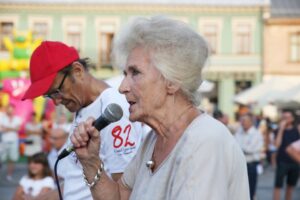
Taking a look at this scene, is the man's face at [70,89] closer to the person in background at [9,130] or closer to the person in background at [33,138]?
the person in background at [9,130]

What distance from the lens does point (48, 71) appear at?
3.38 meters

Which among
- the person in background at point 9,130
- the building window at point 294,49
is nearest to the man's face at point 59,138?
the person in background at point 9,130

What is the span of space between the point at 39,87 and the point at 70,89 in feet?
0.66

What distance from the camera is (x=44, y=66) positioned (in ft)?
11.1

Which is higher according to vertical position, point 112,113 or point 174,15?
point 112,113

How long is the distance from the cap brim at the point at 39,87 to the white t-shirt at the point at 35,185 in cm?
366

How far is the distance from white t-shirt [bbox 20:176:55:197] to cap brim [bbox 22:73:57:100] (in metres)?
3.66

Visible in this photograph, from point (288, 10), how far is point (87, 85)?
34.8 metres

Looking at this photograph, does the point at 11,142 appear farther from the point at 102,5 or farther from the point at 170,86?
the point at 102,5

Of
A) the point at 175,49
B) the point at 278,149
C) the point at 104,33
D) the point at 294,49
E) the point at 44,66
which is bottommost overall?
the point at 294,49

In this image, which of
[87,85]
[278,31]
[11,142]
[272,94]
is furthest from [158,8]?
[87,85]

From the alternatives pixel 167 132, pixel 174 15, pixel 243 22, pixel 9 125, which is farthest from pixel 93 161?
pixel 243 22

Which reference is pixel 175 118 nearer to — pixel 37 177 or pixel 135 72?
pixel 135 72

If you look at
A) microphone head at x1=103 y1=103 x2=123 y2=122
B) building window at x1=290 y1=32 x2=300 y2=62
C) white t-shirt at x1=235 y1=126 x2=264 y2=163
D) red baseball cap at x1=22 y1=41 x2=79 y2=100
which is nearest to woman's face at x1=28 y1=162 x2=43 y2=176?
red baseball cap at x1=22 y1=41 x2=79 y2=100
